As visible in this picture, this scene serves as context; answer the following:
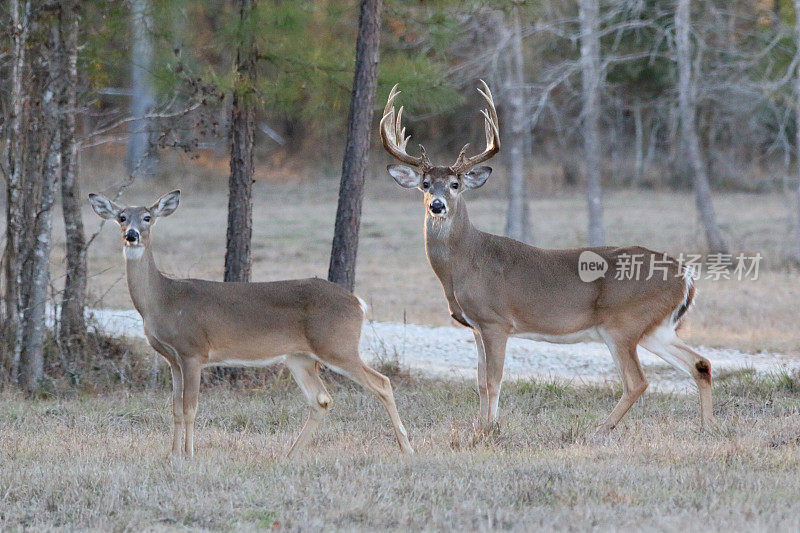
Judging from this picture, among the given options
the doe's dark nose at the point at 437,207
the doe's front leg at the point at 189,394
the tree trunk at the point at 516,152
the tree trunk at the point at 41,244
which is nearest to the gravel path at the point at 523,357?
the tree trunk at the point at 41,244

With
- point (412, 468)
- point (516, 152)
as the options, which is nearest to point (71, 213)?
point (412, 468)

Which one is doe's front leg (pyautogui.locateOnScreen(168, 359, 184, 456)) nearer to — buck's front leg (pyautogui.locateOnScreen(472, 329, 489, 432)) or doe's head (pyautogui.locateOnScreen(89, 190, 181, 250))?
doe's head (pyautogui.locateOnScreen(89, 190, 181, 250))

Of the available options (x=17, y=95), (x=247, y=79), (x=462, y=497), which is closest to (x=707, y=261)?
(x=247, y=79)

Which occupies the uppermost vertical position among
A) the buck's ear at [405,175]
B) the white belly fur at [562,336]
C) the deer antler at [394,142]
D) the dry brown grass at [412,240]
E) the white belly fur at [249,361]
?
the deer antler at [394,142]

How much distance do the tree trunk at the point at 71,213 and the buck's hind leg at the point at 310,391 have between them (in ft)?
12.3

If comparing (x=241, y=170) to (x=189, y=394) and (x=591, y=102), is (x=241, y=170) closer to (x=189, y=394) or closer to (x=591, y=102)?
(x=189, y=394)

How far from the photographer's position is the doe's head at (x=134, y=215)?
776 centimetres

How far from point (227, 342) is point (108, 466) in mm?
1226

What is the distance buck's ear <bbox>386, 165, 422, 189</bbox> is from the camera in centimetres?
888

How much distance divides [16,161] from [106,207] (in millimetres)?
2564

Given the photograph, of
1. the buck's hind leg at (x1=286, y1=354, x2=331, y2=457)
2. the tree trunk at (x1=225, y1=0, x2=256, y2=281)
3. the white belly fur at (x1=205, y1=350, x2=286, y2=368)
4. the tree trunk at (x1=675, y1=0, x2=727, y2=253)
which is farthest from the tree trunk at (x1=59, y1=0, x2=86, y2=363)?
the tree trunk at (x1=675, y1=0, x2=727, y2=253)

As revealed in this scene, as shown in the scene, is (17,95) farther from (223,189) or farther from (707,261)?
(223,189)

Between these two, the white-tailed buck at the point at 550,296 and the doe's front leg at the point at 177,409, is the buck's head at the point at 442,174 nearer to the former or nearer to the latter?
the white-tailed buck at the point at 550,296

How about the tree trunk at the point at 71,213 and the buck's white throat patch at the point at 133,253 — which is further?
the tree trunk at the point at 71,213
